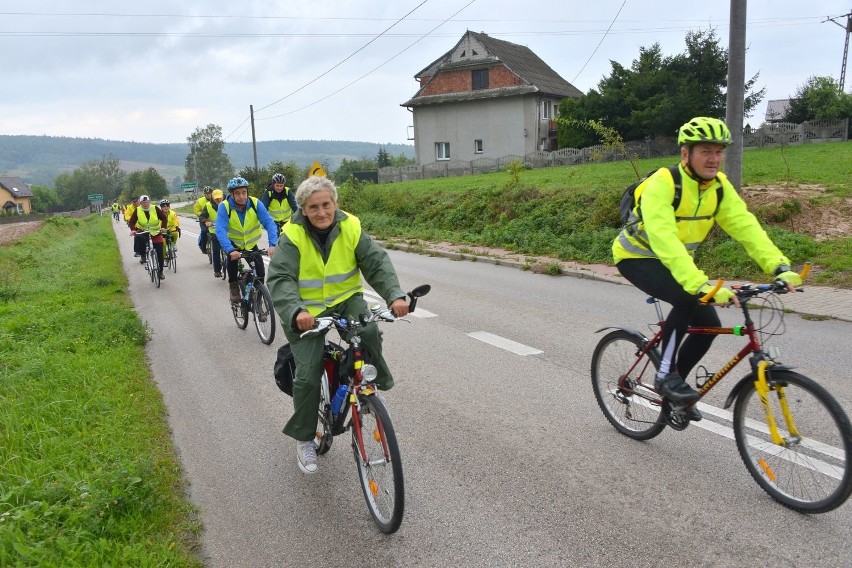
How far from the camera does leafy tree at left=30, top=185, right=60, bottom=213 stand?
137 meters

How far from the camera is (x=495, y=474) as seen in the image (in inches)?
166

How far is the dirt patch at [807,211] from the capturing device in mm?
11922

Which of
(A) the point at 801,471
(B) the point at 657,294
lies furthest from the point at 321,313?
(A) the point at 801,471

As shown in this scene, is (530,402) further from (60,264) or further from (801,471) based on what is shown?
(60,264)

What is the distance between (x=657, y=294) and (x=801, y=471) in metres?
1.24

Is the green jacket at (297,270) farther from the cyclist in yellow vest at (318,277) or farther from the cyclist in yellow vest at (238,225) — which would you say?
the cyclist in yellow vest at (238,225)

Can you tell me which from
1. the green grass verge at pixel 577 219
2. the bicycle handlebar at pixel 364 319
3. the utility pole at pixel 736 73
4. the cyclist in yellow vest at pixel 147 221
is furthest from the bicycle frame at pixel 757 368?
the cyclist in yellow vest at pixel 147 221

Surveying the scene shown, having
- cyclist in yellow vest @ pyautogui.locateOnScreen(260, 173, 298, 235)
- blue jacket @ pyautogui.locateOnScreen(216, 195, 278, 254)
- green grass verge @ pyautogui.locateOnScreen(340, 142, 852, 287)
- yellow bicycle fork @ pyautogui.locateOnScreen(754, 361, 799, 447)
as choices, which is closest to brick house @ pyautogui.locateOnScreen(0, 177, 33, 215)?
green grass verge @ pyautogui.locateOnScreen(340, 142, 852, 287)

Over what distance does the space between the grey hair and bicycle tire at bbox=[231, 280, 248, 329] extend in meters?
5.36

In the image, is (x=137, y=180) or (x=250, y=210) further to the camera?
(x=137, y=180)

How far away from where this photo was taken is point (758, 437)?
12.2ft

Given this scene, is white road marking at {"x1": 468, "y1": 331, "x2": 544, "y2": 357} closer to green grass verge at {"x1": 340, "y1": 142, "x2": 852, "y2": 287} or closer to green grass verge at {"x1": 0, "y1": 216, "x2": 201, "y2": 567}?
green grass verge at {"x1": 0, "y1": 216, "x2": 201, "y2": 567}

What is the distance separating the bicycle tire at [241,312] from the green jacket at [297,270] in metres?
5.27

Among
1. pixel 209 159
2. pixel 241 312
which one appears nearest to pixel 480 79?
pixel 241 312
